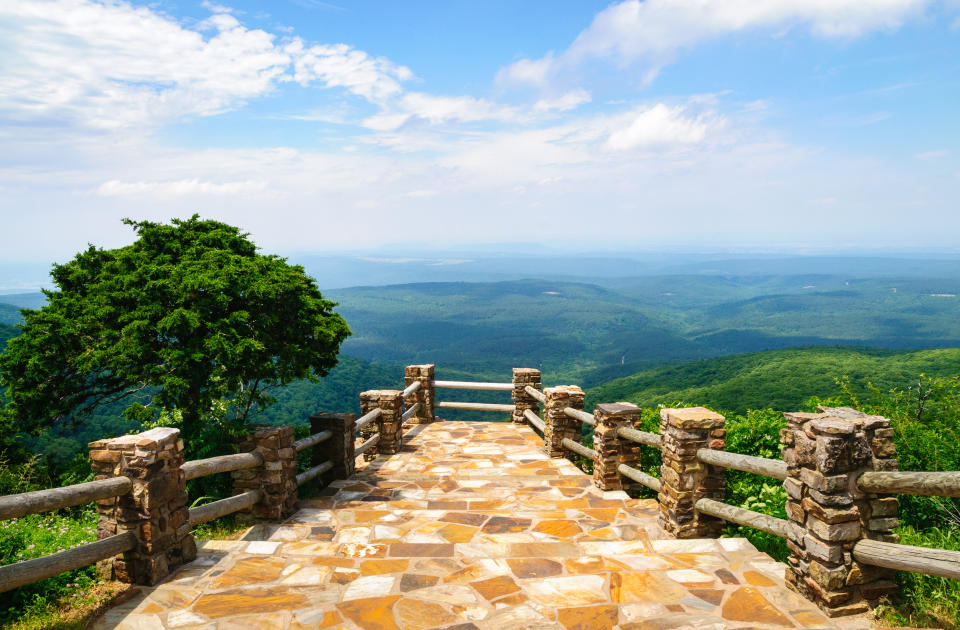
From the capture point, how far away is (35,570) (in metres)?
3.42

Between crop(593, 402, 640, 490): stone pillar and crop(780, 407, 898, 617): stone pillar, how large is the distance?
3053 millimetres

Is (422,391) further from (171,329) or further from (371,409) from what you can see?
(171,329)

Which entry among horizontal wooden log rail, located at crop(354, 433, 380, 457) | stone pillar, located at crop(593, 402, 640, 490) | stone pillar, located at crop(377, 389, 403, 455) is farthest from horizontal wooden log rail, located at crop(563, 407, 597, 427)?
horizontal wooden log rail, located at crop(354, 433, 380, 457)

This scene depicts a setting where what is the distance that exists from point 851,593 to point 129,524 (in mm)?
5236

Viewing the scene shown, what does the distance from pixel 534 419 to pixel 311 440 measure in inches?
210

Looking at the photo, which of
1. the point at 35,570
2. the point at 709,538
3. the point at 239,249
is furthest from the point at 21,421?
the point at 709,538

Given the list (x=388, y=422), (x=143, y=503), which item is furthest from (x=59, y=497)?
(x=388, y=422)

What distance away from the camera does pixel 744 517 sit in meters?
4.61

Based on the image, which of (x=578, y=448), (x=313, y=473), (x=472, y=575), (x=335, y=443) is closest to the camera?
(x=472, y=575)

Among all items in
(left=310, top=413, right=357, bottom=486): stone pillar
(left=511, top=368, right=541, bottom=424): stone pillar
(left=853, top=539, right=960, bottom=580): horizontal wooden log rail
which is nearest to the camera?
(left=853, top=539, right=960, bottom=580): horizontal wooden log rail

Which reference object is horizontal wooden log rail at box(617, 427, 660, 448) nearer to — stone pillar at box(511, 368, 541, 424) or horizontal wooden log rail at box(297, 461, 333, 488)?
horizontal wooden log rail at box(297, 461, 333, 488)

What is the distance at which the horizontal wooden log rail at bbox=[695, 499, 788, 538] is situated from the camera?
423cm

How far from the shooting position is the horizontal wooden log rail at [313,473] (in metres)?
6.30

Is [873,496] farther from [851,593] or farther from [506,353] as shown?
[506,353]
